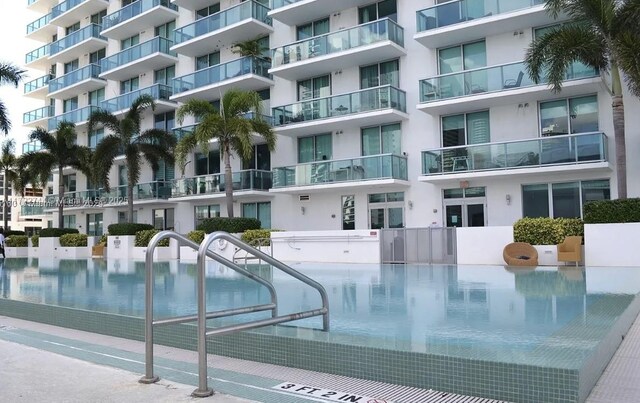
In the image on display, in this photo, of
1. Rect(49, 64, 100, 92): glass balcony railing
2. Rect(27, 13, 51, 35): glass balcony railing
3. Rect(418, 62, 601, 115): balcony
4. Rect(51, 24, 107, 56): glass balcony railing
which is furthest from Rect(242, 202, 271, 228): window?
Rect(27, 13, 51, 35): glass balcony railing

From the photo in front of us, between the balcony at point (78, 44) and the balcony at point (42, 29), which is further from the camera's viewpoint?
the balcony at point (42, 29)

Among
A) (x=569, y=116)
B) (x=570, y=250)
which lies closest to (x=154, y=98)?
(x=569, y=116)

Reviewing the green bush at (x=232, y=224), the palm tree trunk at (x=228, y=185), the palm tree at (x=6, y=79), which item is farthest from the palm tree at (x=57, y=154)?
the green bush at (x=232, y=224)

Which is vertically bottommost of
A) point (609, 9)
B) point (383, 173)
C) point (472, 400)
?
point (472, 400)

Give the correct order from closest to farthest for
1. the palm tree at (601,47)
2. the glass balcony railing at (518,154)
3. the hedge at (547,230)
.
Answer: the palm tree at (601,47) < the hedge at (547,230) < the glass balcony railing at (518,154)

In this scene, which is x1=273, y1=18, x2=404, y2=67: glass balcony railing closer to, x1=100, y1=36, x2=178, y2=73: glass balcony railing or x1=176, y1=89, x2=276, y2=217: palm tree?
x1=176, y1=89, x2=276, y2=217: palm tree

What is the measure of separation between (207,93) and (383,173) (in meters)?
12.6

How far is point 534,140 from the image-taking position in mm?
19375

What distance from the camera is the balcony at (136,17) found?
33219mm

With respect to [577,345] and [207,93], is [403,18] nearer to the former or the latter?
[207,93]

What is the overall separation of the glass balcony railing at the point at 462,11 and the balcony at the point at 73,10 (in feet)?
87.1

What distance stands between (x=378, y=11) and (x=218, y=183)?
11.7 meters

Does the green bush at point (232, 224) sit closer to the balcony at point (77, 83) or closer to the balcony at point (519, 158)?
the balcony at point (519, 158)

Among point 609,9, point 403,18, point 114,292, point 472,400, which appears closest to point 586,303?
point 472,400
